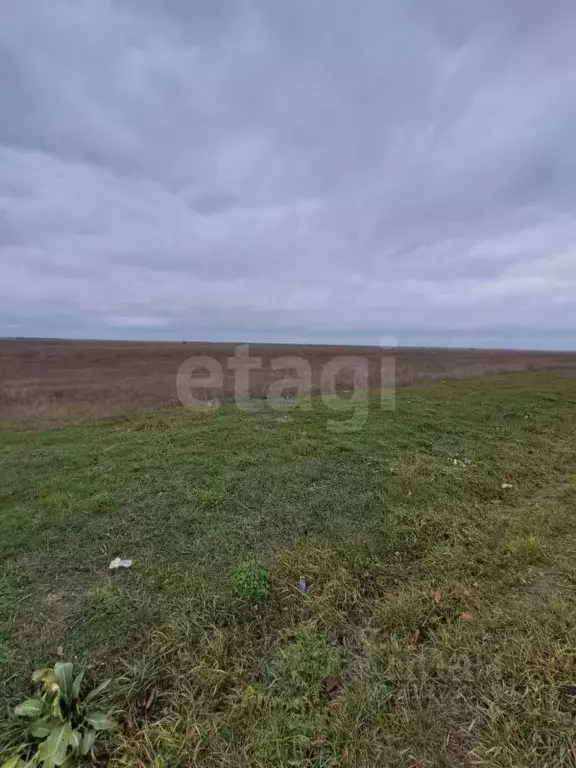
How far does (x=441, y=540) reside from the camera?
4289 millimetres

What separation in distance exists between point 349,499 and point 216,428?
3.87 meters

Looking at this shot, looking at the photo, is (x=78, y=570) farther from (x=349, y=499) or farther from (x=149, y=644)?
(x=349, y=499)

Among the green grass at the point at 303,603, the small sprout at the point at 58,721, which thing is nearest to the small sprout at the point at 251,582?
the green grass at the point at 303,603

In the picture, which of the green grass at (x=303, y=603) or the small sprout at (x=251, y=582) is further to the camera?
the small sprout at (x=251, y=582)

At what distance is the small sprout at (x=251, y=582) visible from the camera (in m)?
3.36

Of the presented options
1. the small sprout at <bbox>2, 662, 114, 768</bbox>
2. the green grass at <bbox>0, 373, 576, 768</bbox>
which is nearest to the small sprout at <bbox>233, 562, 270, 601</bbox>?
the green grass at <bbox>0, 373, 576, 768</bbox>

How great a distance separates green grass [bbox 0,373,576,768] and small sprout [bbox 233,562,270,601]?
0.06 m

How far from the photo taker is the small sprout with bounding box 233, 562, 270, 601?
11.0 feet

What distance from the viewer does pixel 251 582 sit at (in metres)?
3.43

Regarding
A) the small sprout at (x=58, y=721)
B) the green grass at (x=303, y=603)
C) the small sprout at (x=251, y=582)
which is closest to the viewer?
the small sprout at (x=58, y=721)

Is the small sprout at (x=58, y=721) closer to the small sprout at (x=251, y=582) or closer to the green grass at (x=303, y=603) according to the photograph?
the green grass at (x=303, y=603)

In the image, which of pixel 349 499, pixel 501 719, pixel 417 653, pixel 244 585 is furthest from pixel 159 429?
pixel 501 719

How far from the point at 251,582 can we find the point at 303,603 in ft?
1.57

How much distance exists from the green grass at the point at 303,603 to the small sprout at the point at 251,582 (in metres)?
0.06
